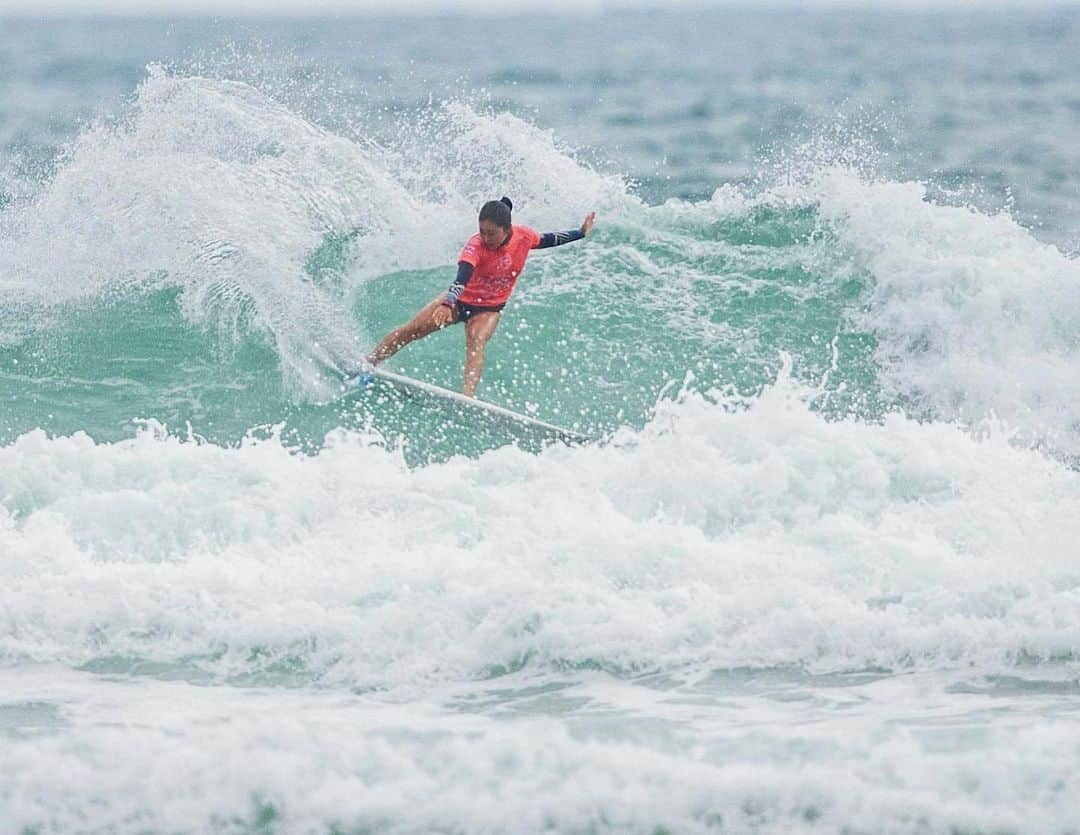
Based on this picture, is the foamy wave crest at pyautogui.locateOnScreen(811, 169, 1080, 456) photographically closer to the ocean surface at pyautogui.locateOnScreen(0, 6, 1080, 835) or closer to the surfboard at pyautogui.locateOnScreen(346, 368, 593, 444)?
the ocean surface at pyautogui.locateOnScreen(0, 6, 1080, 835)

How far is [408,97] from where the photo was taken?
32469mm

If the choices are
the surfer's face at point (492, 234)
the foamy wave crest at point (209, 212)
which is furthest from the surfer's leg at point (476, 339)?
the foamy wave crest at point (209, 212)

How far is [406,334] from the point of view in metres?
9.96

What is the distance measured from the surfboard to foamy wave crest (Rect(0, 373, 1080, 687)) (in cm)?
58

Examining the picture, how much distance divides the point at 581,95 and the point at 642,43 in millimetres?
30954

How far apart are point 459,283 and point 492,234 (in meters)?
0.47

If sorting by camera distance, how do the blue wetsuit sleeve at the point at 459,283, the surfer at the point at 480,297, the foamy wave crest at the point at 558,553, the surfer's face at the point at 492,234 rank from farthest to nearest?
the surfer at the point at 480,297 < the surfer's face at the point at 492,234 < the blue wetsuit sleeve at the point at 459,283 < the foamy wave crest at the point at 558,553

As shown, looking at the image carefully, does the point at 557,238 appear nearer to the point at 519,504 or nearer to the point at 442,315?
the point at 442,315

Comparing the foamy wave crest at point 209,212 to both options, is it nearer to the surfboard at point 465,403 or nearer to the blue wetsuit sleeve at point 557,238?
the surfboard at point 465,403

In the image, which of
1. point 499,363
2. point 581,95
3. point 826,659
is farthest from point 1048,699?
point 581,95

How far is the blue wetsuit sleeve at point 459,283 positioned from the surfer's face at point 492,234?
0.26 meters

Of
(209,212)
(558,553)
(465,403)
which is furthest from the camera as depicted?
(209,212)

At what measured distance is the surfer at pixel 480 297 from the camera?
966 cm

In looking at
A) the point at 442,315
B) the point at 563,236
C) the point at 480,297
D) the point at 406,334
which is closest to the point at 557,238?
the point at 563,236
